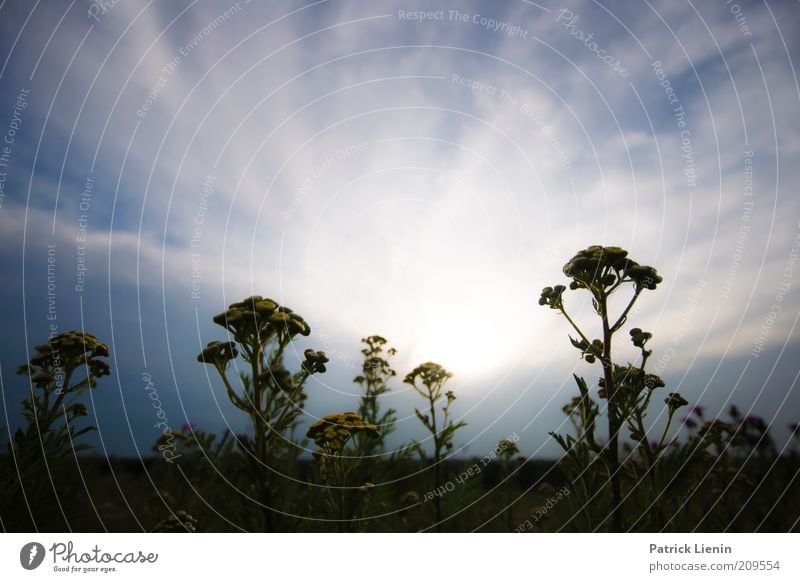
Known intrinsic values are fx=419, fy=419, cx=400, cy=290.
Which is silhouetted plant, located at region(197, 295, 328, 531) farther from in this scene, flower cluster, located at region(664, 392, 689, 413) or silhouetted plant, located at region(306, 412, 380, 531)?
flower cluster, located at region(664, 392, 689, 413)

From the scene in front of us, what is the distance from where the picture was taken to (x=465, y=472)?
12.0ft

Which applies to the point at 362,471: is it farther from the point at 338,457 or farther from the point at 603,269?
the point at 603,269

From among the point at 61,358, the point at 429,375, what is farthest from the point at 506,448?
the point at 61,358
